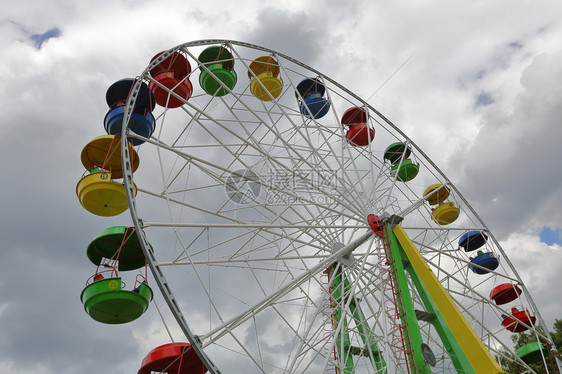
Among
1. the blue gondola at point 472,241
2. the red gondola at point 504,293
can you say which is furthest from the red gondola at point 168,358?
the blue gondola at point 472,241

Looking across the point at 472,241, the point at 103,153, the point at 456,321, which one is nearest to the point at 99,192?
the point at 103,153

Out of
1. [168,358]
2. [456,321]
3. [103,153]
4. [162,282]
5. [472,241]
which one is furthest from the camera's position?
[472,241]

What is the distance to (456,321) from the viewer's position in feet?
27.6

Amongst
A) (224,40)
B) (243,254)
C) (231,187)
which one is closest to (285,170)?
(231,187)

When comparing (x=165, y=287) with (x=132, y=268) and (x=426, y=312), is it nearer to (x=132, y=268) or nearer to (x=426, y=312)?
(x=132, y=268)

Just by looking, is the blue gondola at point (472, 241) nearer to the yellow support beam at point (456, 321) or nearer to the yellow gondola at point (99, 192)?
the yellow support beam at point (456, 321)

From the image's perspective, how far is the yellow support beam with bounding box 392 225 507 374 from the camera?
7.61 meters

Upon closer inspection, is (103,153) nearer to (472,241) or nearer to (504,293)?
(472,241)

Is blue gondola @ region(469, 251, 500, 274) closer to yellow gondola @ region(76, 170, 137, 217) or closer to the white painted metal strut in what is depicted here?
the white painted metal strut

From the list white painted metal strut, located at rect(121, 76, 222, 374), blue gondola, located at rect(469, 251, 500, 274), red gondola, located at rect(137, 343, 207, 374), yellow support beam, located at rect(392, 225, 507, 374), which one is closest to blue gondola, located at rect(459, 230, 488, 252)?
blue gondola, located at rect(469, 251, 500, 274)

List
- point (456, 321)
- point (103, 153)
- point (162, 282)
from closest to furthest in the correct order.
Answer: point (162, 282) < point (456, 321) < point (103, 153)

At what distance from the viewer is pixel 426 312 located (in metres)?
9.19

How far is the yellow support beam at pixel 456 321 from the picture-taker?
7.61m

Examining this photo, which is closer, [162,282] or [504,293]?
[162,282]
